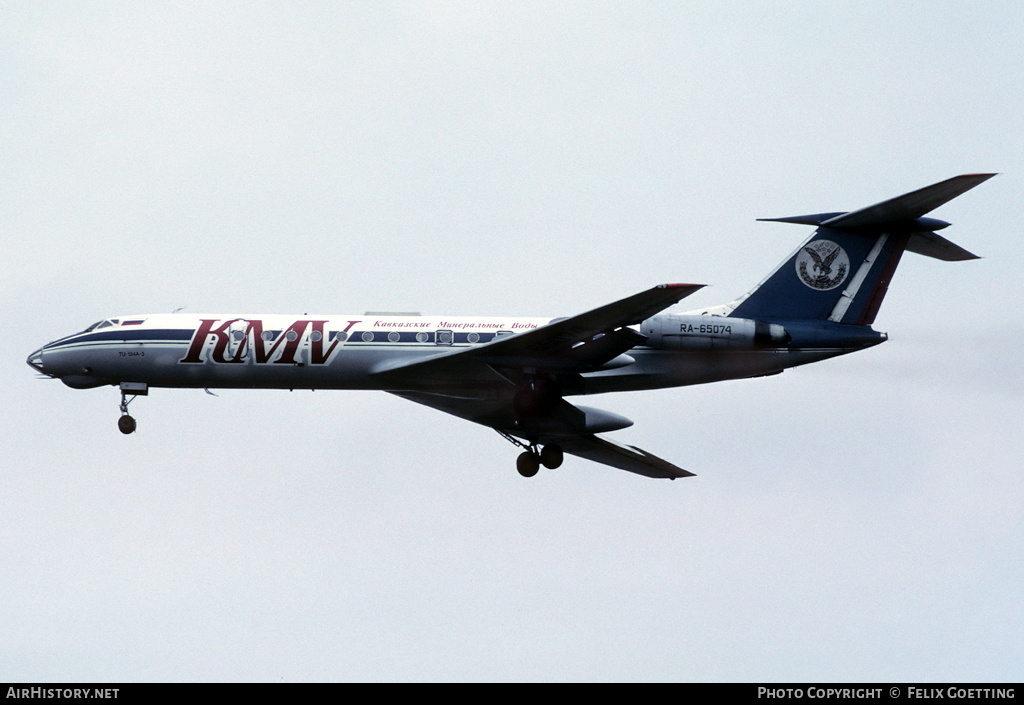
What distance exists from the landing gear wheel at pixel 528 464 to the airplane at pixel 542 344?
1.36m

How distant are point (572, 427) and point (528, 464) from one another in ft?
5.29

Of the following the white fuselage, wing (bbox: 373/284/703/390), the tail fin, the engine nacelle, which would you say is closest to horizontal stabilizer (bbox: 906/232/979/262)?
the tail fin

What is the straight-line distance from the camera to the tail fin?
1373 inches

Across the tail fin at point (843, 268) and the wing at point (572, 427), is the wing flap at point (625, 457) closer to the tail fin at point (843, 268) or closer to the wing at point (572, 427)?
the wing at point (572, 427)

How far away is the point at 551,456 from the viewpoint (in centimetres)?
3719

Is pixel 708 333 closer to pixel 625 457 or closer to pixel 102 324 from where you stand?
pixel 625 457

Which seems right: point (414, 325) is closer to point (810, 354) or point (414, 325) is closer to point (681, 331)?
point (681, 331)

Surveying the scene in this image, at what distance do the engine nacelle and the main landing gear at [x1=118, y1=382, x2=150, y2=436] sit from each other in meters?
13.5


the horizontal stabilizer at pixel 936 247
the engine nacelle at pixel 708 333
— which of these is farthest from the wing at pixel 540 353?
the horizontal stabilizer at pixel 936 247

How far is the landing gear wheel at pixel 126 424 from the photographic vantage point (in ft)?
120
